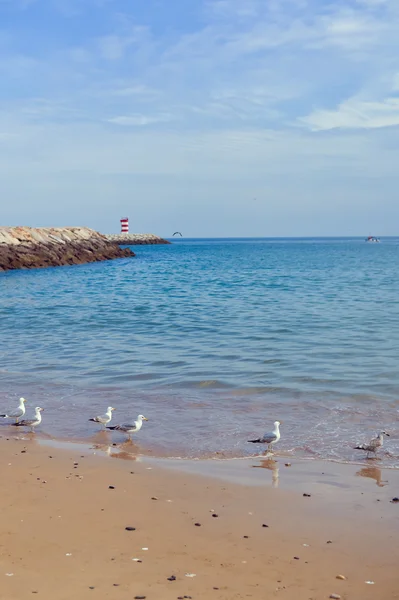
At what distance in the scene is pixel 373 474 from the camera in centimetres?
750

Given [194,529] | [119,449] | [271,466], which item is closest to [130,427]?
[119,449]

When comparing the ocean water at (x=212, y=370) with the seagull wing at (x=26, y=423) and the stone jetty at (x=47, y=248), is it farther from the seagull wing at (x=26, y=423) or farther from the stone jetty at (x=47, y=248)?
the stone jetty at (x=47, y=248)

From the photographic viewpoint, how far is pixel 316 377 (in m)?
12.5

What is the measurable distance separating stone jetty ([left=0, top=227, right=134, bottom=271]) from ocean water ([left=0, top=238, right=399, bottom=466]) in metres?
26.4

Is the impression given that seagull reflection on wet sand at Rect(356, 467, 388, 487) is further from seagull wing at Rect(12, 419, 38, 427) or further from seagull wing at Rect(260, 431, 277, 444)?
seagull wing at Rect(12, 419, 38, 427)

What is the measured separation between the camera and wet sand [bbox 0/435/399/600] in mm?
4773

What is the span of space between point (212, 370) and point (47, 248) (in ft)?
152

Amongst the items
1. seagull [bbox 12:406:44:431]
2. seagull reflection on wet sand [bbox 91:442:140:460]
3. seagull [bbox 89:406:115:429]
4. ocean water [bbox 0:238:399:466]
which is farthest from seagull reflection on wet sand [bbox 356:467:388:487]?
seagull [bbox 12:406:44:431]

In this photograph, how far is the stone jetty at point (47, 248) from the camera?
169 ft

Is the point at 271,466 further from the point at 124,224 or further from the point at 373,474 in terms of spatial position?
the point at 124,224

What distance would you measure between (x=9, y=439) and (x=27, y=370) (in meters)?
4.58

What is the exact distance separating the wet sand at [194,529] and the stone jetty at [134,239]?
104 metres

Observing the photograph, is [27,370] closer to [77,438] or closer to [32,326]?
[77,438]

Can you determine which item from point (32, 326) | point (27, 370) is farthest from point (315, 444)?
point (32, 326)
